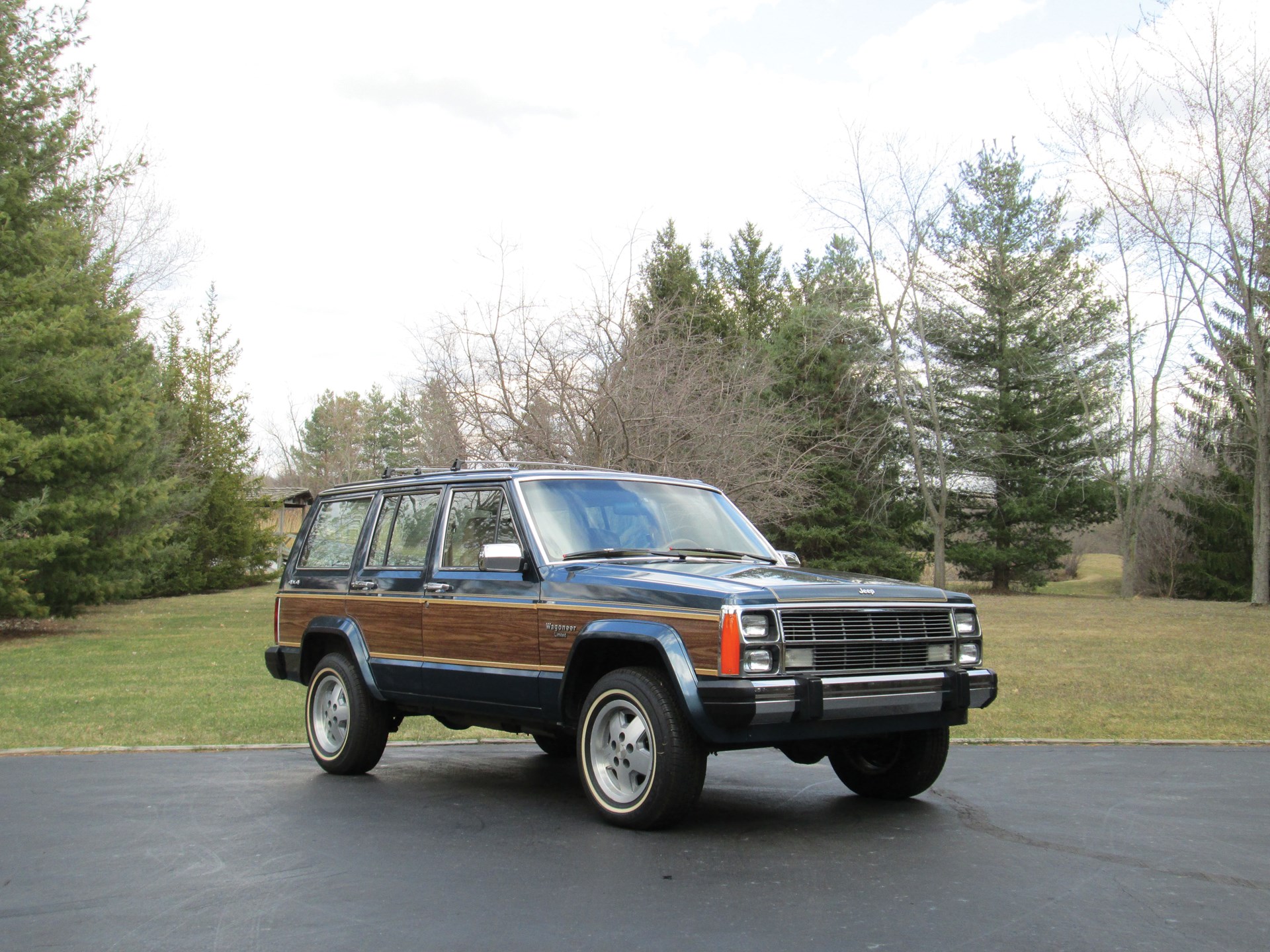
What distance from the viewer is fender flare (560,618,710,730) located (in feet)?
19.0

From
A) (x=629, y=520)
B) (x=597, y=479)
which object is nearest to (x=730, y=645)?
(x=629, y=520)

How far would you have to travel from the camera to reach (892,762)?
7180mm

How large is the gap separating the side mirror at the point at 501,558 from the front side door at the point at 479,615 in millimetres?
46

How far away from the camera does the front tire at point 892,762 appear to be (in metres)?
6.98

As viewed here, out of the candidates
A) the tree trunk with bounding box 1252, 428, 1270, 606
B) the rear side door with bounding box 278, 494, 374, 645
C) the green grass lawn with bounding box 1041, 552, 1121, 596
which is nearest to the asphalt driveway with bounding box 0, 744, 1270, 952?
the rear side door with bounding box 278, 494, 374, 645

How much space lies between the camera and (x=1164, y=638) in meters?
22.0

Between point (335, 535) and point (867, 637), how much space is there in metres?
4.38

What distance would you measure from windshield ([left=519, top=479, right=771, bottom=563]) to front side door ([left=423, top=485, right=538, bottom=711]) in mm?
213

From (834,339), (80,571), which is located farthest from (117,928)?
(834,339)

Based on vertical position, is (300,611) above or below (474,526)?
below

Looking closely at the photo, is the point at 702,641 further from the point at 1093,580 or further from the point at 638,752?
the point at 1093,580

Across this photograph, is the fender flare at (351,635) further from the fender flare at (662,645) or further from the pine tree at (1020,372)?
the pine tree at (1020,372)

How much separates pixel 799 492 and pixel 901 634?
2427 centimetres

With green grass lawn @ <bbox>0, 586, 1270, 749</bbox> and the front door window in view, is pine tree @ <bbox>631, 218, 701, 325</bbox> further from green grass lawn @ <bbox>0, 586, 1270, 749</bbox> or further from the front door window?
the front door window
